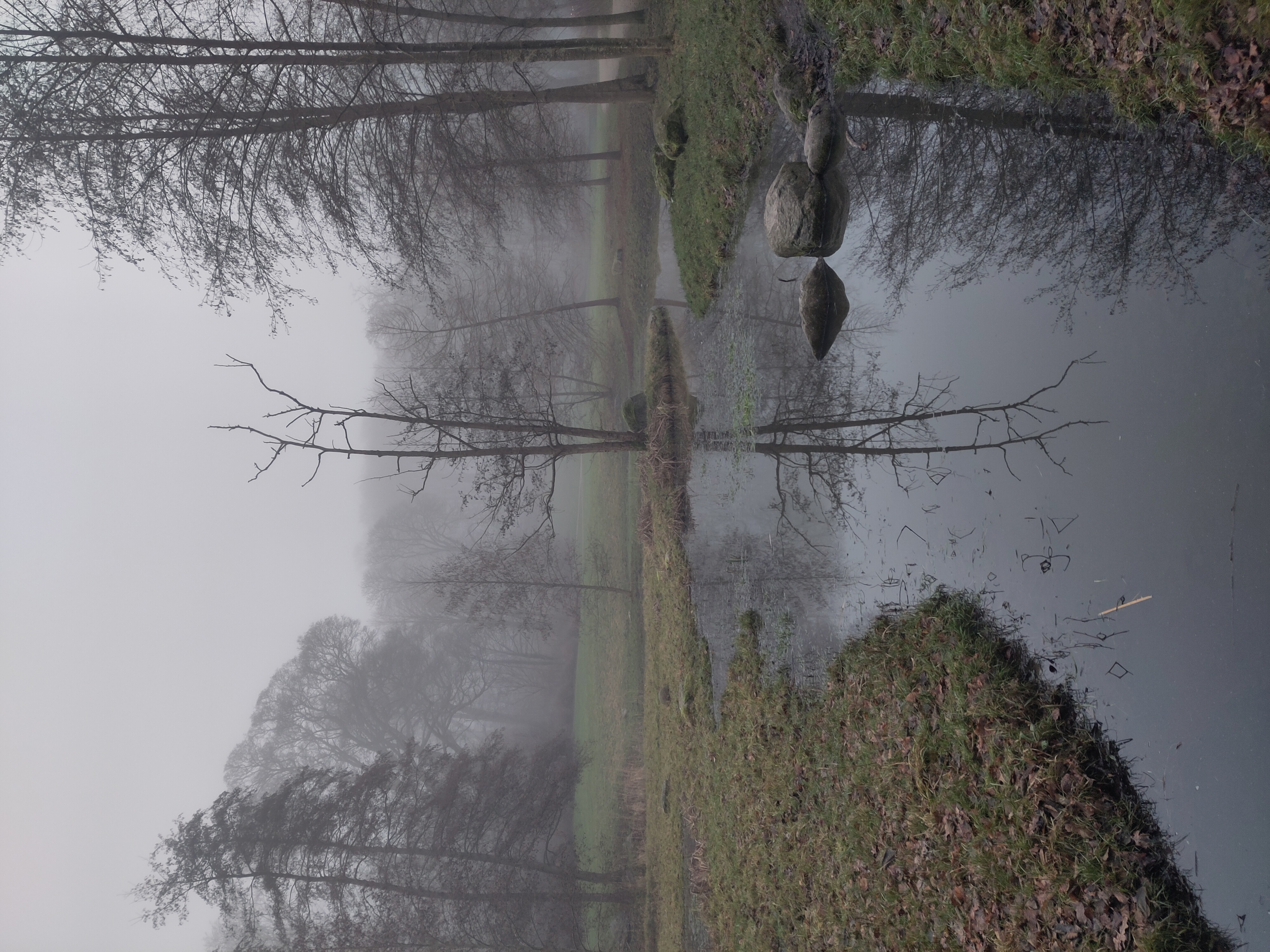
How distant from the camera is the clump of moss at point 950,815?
11.8 ft

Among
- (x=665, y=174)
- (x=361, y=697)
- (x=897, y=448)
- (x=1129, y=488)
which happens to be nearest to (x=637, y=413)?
(x=665, y=174)

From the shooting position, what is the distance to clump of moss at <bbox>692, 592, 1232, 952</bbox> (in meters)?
3.60

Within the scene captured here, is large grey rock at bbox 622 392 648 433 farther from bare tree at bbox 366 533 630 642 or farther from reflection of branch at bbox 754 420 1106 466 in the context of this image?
bare tree at bbox 366 533 630 642

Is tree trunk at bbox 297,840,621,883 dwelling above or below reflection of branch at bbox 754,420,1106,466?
below

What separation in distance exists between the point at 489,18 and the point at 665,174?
340cm

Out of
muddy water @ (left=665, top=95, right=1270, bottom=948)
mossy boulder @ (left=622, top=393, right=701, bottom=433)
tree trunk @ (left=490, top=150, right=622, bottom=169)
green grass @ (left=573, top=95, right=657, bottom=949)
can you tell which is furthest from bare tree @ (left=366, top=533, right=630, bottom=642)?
muddy water @ (left=665, top=95, right=1270, bottom=948)

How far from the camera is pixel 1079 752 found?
3883 mm

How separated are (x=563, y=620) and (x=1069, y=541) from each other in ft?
75.7

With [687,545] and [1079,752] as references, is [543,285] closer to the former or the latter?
[687,545]

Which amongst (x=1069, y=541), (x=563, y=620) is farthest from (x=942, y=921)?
(x=563, y=620)

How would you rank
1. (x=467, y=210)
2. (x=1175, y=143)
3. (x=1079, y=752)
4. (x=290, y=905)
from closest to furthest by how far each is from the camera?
(x=1175, y=143)
(x=1079, y=752)
(x=467, y=210)
(x=290, y=905)

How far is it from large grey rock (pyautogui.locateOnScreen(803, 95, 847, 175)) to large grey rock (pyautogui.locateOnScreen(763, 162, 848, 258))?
141 millimetres

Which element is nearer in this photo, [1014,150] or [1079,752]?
[1079,752]

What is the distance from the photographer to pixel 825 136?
19.5 ft
